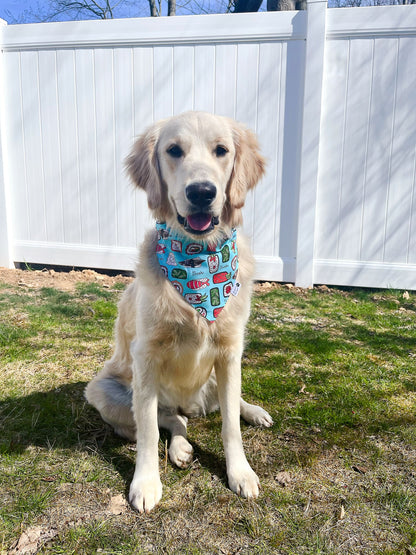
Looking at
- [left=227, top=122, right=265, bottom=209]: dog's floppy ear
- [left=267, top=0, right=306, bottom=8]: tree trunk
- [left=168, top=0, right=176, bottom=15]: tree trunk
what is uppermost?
[left=168, top=0, right=176, bottom=15]: tree trunk

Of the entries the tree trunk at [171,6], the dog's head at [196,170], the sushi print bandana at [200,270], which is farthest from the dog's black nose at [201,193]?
the tree trunk at [171,6]

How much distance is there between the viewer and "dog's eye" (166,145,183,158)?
1.85 metres

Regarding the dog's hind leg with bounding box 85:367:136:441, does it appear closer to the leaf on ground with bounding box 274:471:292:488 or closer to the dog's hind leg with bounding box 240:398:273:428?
the dog's hind leg with bounding box 240:398:273:428

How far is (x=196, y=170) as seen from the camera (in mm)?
1734

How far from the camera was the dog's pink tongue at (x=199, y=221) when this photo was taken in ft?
5.76

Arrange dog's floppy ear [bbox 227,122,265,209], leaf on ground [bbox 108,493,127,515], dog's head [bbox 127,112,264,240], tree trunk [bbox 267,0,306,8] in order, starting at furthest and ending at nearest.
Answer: tree trunk [bbox 267,0,306,8], dog's floppy ear [bbox 227,122,265,209], dog's head [bbox 127,112,264,240], leaf on ground [bbox 108,493,127,515]

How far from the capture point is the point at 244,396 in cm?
253

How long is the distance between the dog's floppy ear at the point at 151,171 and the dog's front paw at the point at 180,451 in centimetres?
103

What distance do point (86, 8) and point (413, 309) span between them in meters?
15.2

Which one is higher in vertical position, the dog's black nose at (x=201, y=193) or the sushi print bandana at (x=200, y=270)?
the dog's black nose at (x=201, y=193)

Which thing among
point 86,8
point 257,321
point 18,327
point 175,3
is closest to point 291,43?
point 257,321

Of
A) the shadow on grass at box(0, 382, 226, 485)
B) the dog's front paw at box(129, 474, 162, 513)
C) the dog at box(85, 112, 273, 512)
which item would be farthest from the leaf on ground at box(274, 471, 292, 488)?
the dog's front paw at box(129, 474, 162, 513)

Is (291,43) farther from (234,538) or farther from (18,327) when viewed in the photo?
(234,538)

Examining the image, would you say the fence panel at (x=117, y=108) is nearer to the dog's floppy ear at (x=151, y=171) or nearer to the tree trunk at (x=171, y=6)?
the dog's floppy ear at (x=151, y=171)
